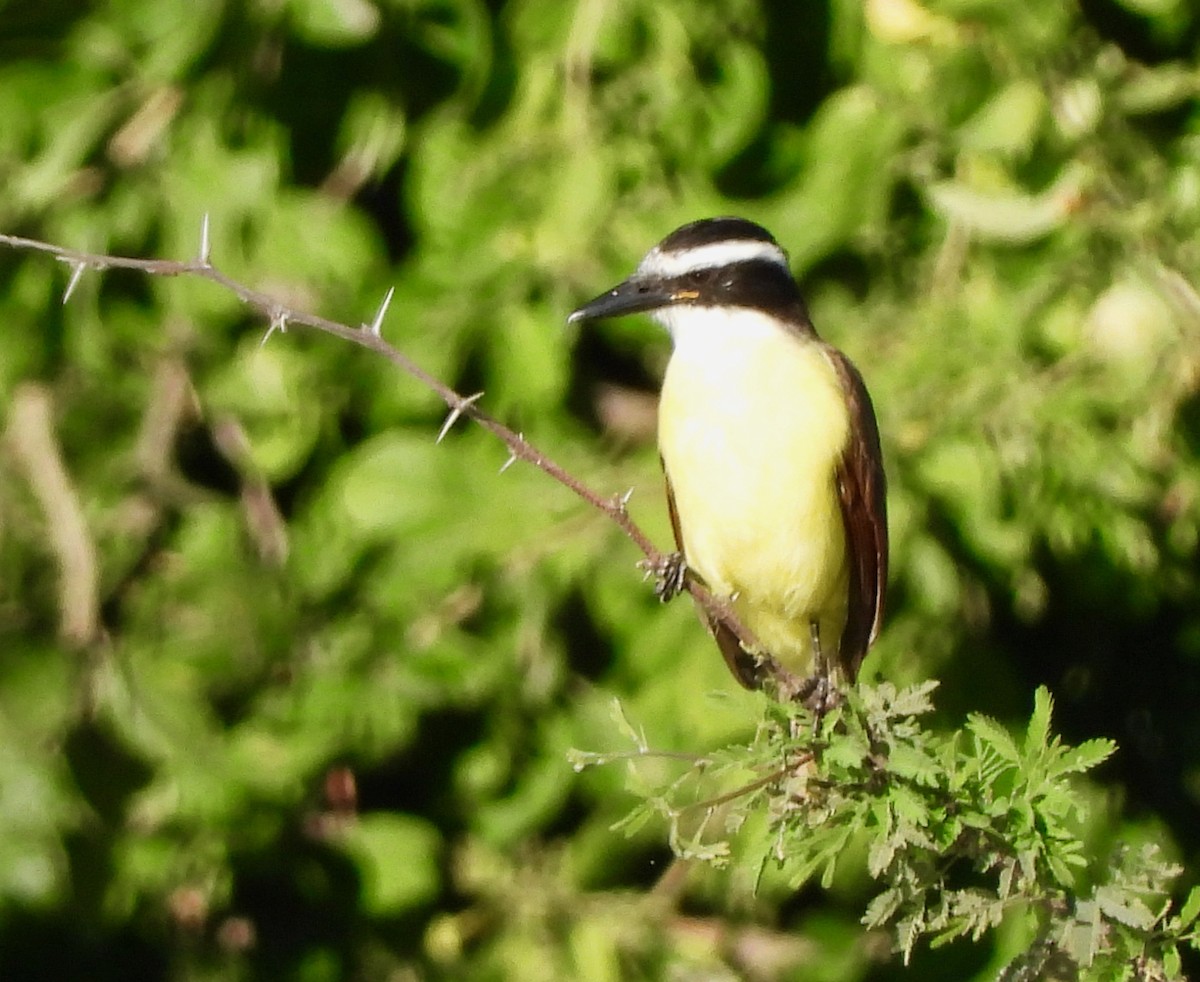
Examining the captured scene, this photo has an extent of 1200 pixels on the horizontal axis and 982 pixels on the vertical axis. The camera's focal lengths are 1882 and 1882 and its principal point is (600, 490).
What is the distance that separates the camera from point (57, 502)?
3934mm

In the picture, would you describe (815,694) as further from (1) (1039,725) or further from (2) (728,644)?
(2) (728,644)

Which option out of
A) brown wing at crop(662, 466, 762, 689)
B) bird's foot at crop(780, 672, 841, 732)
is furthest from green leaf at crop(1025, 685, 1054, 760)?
brown wing at crop(662, 466, 762, 689)

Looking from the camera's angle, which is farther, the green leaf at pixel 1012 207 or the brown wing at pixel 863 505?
the green leaf at pixel 1012 207

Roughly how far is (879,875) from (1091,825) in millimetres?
2034

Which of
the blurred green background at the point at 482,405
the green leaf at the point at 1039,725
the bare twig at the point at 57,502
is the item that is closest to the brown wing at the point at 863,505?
the blurred green background at the point at 482,405

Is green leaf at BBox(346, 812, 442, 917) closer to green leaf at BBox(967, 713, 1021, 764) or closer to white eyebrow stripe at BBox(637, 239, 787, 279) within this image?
white eyebrow stripe at BBox(637, 239, 787, 279)

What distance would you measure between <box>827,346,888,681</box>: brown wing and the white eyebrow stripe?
26cm

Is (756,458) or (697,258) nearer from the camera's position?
(756,458)

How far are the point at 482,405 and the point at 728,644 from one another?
71cm

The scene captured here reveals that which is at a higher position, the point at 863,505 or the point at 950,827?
the point at 950,827

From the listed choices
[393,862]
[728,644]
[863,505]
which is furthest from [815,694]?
[393,862]

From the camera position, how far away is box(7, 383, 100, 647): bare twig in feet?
12.8

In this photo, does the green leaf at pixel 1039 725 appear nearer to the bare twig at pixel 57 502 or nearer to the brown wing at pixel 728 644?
the brown wing at pixel 728 644

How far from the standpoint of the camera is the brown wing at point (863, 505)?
3.48 metres
